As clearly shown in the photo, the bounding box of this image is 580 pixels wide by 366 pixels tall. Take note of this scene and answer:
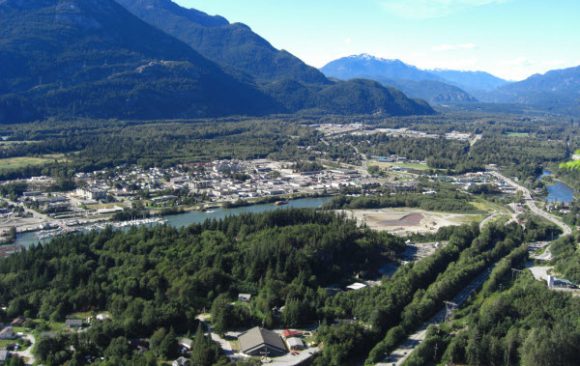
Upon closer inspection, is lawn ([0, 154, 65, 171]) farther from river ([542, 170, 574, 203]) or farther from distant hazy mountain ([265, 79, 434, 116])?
A: distant hazy mountain ([265, 79, 434, 116])

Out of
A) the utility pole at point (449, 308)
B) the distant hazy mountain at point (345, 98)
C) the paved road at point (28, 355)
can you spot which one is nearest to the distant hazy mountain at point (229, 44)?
the distant hazy mountain at point (345, 98)

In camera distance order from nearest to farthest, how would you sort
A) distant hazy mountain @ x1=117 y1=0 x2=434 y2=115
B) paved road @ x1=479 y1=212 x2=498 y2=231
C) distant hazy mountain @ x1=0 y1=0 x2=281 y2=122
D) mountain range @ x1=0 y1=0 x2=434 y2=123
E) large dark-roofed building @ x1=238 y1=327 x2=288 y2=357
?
large dark-roofed building @ x1=238 y1=327 x2=288 y2=357 < paved road @ x1=479 y1=212 x2=498 y2=231 < distant hazy mountain @ x1=0 y1=0 x2=281 y2=122 < mountain range @ x1=0 y1=0 x2=434 y2=123 < distant hazy mountain @ x1=117 y1=0 x2=434 y2=115

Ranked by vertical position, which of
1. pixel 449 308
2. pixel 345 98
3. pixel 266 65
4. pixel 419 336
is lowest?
pixel 419 336

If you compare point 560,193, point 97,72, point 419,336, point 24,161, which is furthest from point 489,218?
point 97,72

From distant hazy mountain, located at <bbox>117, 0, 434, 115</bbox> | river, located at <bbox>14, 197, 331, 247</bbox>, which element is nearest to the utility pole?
river, located at <bbox>14, 197, 331, 247</bbox>

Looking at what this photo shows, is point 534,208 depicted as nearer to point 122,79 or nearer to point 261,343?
point 261,343

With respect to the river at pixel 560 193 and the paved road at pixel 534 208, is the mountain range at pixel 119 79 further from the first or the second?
the river at pixel 560 193
